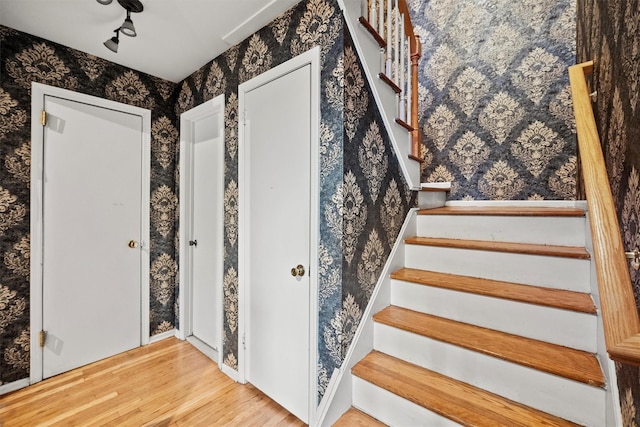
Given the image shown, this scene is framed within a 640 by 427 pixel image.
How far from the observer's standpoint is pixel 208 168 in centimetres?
256

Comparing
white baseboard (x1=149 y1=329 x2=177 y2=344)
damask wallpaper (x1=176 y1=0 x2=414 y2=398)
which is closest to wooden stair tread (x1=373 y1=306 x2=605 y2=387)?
damask wallpaper (x1=176 y1=0 x2=414 y2=398)

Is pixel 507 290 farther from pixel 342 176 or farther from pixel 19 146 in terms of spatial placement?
pixel 19 146

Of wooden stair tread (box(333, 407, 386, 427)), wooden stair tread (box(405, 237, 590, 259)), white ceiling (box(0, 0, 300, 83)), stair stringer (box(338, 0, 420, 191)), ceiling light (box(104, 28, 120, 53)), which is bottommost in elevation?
wooden stair tread (box(333, 407, 386, 427))

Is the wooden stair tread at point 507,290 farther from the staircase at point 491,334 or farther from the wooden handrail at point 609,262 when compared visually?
the wooden handrail at point 609,262

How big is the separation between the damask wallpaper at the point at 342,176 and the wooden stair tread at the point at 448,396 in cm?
24

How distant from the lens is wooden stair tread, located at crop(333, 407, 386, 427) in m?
1.39

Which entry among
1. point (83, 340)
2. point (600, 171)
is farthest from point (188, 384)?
point (600, 171)

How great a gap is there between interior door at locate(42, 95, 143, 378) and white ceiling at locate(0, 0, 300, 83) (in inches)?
19.1

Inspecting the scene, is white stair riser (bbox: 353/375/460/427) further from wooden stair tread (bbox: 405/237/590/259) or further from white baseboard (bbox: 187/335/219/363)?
white baseboard (bbox: 187/335/219/363)

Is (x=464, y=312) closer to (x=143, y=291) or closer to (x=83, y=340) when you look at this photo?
(x=143, y=291)

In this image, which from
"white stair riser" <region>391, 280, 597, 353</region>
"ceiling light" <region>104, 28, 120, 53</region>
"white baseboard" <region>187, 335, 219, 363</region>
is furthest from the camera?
"white baseboard" <region>187, 335, 219, 363</region>

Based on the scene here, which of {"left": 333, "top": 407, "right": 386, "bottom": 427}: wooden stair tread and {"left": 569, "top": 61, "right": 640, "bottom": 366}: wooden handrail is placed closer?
{"left": 569, "top": 61, "right": 640, "bottom": 366}: wooden handrail

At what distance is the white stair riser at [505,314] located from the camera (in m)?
1.20

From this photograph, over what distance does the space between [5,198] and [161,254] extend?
1144mm
